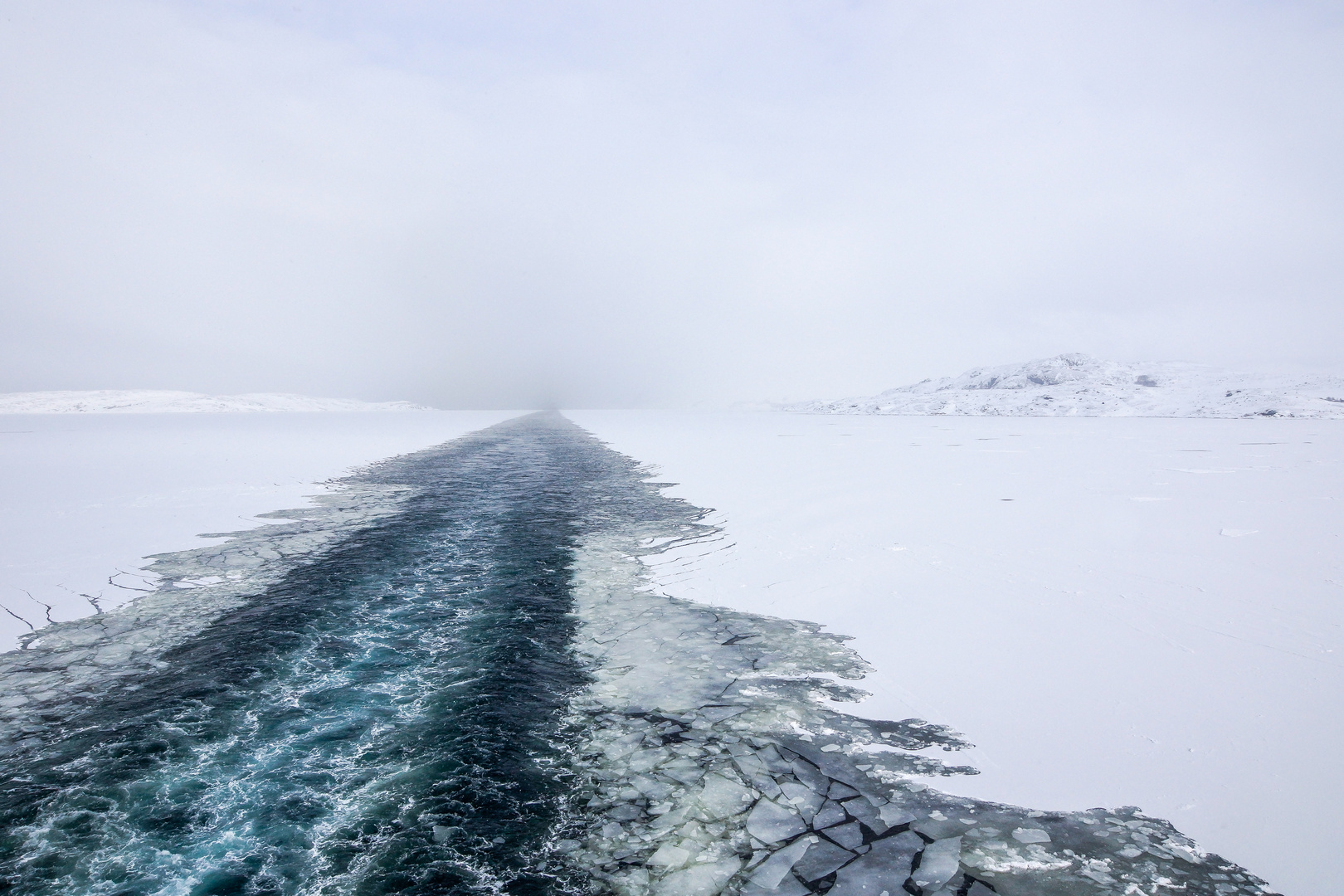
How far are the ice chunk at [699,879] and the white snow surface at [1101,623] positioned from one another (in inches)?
72.4

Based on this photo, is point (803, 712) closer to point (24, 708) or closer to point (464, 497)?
point (24, 708)

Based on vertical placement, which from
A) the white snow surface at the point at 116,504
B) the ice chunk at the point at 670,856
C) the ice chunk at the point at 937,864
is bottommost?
the ice chunk at the point at 670,856

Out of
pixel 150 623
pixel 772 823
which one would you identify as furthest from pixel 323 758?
pixel 150 623

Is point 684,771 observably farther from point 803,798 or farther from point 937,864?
point 937,864

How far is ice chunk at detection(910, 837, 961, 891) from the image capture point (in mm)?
3527

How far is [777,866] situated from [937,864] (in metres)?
0.98

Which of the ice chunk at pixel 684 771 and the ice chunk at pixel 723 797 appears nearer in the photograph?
the ice chunk at pixel 723 797

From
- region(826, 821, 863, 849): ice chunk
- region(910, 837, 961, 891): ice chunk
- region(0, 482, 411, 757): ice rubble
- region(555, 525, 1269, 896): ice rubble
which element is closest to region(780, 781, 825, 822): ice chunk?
region(555, 525, 1269, 896): ice rubble

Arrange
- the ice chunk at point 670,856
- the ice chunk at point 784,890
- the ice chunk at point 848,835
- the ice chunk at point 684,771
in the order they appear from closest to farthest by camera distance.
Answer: the ice chunk at point 784,890 < the ice chunk at point 670,856 < the ice chunk at point 848,835 < the ice chunk at point 684,771

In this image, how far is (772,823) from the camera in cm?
408

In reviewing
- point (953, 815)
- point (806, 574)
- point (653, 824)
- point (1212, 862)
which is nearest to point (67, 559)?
point (653, 824)

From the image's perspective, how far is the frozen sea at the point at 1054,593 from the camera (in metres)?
4.36

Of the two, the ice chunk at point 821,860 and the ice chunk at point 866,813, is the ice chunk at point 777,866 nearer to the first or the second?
the ice chunk at point 821,860

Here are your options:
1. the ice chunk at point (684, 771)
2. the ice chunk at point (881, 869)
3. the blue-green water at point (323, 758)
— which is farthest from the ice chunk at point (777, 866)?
the blue-green water at point (323, 758)
